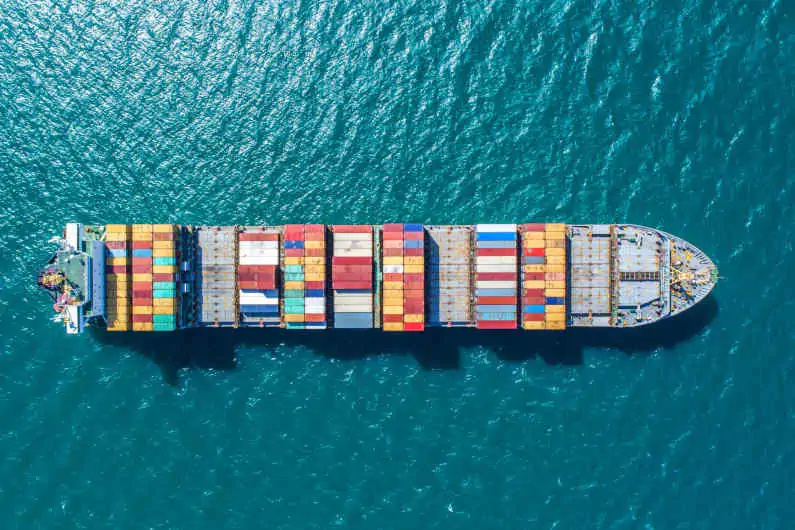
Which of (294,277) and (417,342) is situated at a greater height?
(294,277)

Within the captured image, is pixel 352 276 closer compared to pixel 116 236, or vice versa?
pixel 352 276

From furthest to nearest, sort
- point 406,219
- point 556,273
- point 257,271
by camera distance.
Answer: point 406,219
point 257,271
point 556,273

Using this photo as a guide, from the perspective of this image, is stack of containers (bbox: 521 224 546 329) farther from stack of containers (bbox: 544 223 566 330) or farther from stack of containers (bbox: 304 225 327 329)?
stack of containers (bbox: 304 225 327 329)

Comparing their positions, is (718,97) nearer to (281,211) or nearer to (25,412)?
(281,211)

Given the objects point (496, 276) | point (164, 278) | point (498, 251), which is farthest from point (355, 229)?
point (164, 278)

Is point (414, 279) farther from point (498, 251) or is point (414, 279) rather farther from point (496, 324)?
point (496, 324)

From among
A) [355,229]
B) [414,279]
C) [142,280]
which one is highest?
[355,229]

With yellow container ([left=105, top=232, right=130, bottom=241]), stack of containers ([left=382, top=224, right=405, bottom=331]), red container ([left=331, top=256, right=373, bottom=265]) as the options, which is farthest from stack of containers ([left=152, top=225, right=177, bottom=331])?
stack of containers ([left=382, top=224, right=405, bottom=331])

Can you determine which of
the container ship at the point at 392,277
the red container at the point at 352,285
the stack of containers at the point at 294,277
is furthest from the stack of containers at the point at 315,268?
the red container at the point at 352,285
